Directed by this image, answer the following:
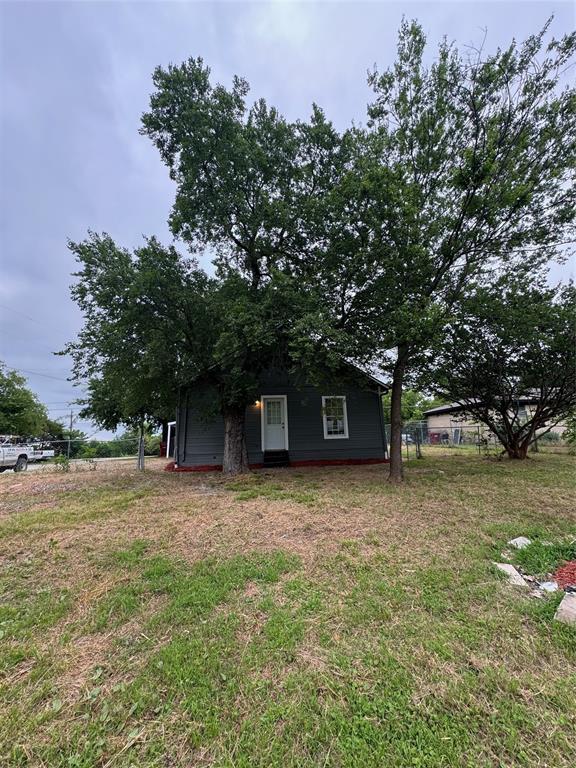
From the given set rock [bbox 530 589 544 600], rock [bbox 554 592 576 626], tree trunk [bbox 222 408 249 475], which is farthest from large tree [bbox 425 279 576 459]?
tree trunk [bbox 222 408 249 475]

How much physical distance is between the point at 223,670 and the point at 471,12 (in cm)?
1170

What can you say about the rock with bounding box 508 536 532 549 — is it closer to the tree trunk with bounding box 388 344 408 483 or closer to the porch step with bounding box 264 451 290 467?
the tree trunk with bounding box 388 344 408 483

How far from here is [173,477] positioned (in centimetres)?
964

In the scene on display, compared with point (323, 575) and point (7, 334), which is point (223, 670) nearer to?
point (323, 575)

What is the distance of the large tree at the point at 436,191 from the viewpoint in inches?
264

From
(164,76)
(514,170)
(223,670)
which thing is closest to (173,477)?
(223,670)

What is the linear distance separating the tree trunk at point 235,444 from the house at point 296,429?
1.89 meters

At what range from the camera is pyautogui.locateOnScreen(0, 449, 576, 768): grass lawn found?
1631 mm

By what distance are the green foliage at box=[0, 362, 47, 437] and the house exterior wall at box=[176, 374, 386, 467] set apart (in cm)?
2448

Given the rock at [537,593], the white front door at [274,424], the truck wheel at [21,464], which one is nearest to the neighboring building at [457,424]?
the white front door at [274,424]

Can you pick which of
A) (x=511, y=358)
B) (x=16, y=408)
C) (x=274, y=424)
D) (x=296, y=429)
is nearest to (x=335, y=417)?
(x=296, y=429)

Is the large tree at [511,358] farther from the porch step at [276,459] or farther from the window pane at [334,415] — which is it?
the porch step at [276,459]

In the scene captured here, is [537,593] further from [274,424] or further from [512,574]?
[274,424]

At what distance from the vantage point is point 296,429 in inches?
477
